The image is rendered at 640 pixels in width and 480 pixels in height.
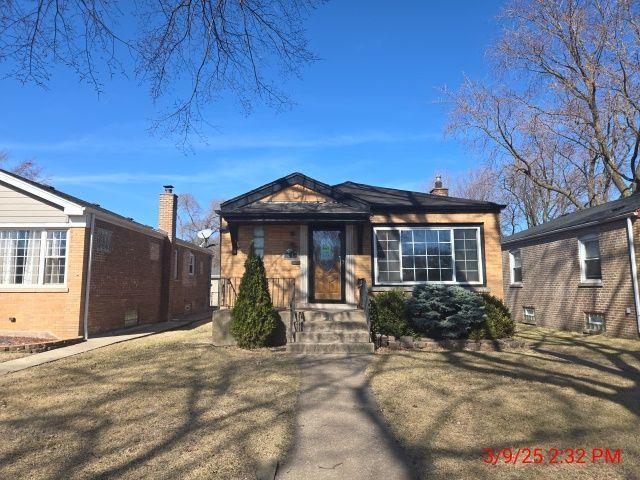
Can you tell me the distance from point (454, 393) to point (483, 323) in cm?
434

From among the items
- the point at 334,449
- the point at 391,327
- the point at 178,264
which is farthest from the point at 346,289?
the point at 178,264

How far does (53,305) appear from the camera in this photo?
1152 centimetres

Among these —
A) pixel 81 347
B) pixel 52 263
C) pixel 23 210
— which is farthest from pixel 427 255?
pixel 23 210

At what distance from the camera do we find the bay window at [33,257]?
11812mm

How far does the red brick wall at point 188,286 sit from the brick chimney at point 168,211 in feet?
2.59

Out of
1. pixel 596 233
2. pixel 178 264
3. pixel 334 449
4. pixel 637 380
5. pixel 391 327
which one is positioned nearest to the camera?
pixel 334 449

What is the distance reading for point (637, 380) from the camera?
281 inches

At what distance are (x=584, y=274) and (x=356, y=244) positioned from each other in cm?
803

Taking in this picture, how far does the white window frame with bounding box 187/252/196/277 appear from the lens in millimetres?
20430

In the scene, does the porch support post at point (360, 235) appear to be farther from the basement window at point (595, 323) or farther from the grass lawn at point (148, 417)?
the basement window at point (595, 323)

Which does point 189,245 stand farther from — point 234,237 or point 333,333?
point 333,333

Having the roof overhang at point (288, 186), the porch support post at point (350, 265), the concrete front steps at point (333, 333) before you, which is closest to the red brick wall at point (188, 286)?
the roof overhang at point (288, 186)

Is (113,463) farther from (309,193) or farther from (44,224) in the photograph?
(44,224)
